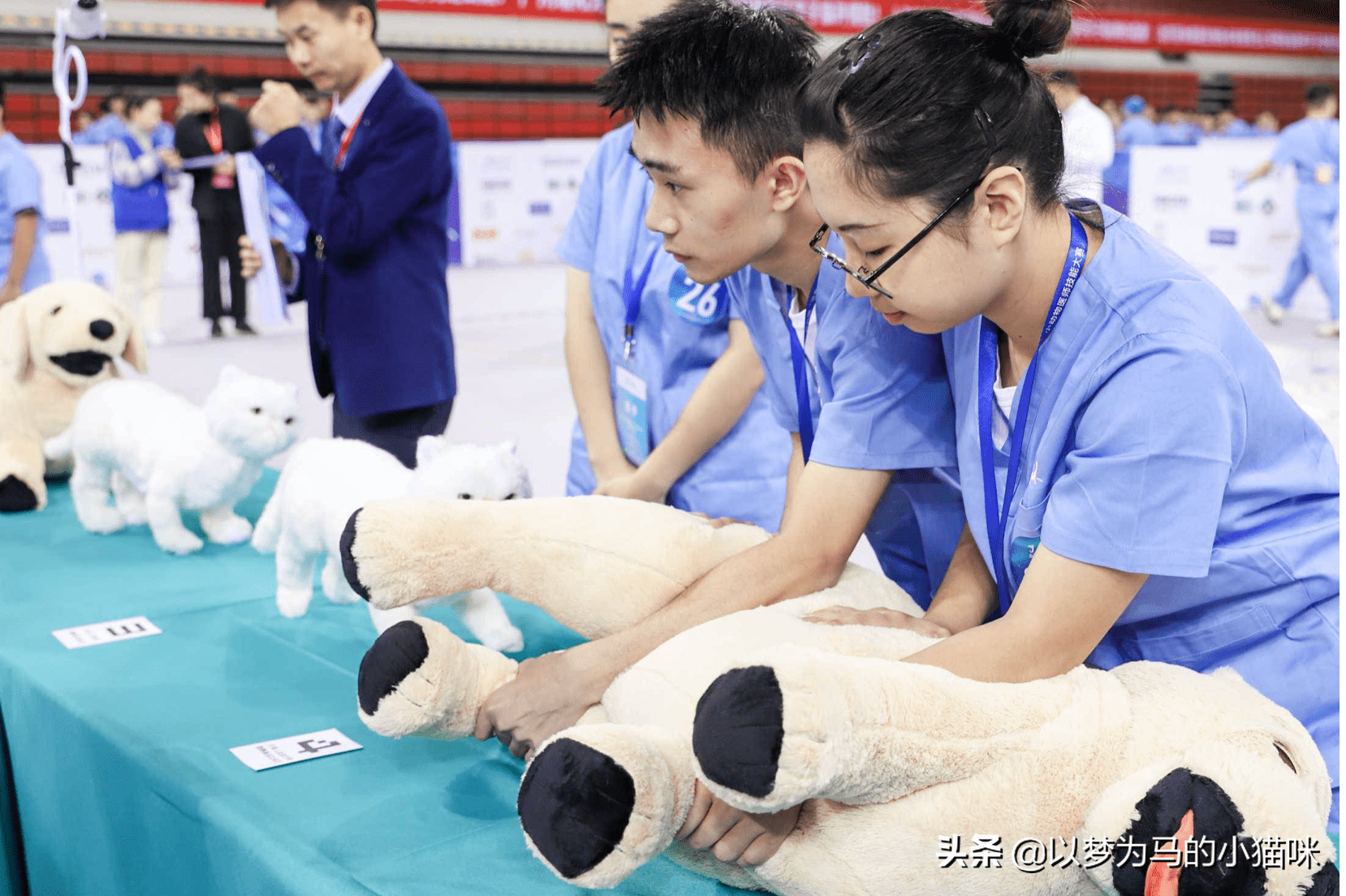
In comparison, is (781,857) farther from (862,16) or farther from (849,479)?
(862,16)

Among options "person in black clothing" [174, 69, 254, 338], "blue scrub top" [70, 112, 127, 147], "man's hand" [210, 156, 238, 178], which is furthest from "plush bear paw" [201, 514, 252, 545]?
"blue scrub top" [70, 112, 127, 147]

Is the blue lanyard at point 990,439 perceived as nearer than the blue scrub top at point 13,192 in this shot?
Yes

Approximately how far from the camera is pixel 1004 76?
0.91 m

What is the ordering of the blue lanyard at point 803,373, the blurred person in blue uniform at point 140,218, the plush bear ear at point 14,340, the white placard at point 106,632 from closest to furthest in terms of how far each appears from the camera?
the blue lanyard at point 803,373 → the white placard at point 106,632 → the plush bear ear at point 14,340 → the blurred person in blue uniform at point 140,218

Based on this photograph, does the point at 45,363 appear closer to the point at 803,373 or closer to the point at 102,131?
the point at 803,373

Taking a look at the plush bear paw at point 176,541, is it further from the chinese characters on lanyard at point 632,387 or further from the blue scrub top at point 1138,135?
the blue scrub top at point 1138,135

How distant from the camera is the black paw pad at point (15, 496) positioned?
86.0 inches

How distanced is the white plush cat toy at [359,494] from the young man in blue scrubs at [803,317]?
27 cm

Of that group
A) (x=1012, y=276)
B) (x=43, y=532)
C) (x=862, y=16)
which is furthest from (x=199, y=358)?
(x=862, y=16)

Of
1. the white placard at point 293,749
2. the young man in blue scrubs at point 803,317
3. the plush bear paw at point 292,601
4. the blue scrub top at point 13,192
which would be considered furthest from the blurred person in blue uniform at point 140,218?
the young man in blue scrubs at point 803,317

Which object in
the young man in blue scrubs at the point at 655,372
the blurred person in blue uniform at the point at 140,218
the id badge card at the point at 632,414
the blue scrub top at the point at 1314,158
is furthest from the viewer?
the blue scrub top at the point at 1314,158

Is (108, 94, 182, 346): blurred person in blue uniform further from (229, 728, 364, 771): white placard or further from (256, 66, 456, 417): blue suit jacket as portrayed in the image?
(229, 728, 364, 771): white placard

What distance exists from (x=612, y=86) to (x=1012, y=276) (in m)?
0.51

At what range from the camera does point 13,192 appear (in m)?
3.35
